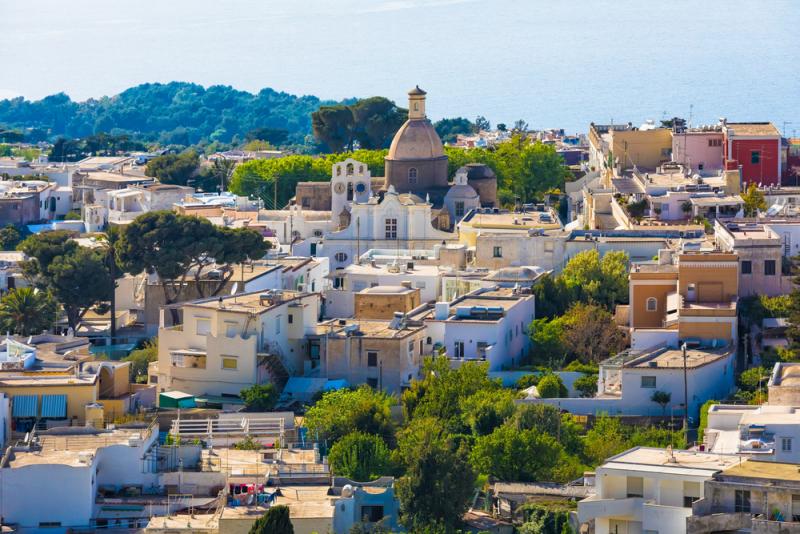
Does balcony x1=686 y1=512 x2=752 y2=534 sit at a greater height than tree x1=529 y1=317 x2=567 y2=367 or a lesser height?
lesser

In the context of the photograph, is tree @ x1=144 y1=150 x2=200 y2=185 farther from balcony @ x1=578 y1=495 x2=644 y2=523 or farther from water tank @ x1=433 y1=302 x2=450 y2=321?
balcony @ x1=578 y1=495 x2=644 y2=523

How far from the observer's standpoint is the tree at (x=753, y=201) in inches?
1846

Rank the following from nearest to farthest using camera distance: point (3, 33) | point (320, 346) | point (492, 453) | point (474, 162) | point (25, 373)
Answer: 1. point (492, 453)
2. point (25, 373)
3. point (320, 346)
4. point (474, 162)
5. point (3, 33)

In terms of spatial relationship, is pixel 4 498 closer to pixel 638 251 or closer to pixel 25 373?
pixel 25 373

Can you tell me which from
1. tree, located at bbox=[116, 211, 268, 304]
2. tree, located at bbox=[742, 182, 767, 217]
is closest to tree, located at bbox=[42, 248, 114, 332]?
tree, located at bbox=[116, 211, 268, 304]

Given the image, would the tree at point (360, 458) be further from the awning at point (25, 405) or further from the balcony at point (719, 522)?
the balcony at point (719, 522)

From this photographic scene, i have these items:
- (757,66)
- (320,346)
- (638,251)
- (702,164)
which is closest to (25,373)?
(320,346)

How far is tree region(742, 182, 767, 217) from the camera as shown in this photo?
46.9 metres

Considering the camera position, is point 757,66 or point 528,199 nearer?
point 528,199

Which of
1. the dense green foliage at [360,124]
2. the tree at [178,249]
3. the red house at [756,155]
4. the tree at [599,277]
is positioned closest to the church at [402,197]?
the red house at [756,155]

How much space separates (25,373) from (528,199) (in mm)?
28287

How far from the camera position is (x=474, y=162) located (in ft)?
206

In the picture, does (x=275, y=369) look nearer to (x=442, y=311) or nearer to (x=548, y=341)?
(x=442, y=311)

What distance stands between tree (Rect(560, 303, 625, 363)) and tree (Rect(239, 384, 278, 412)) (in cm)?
533
